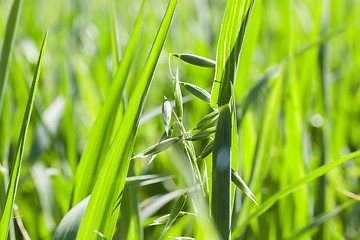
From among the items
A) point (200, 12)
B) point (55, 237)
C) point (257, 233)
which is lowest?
point (257, 233)

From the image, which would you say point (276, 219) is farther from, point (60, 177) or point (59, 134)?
point (59, 134)

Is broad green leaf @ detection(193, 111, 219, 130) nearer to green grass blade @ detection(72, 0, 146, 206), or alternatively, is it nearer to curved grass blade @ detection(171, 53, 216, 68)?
curved grass blade @ detection(171, 53, 216, 68)

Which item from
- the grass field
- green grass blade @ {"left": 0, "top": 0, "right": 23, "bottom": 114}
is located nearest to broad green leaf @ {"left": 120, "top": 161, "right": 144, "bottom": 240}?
the grass field

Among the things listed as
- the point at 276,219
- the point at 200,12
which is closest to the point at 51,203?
the point at 276,219

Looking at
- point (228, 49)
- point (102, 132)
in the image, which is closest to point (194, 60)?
point (228, 49)

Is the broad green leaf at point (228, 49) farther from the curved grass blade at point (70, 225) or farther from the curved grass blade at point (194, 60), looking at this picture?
the curved grass blade at point (70, 225)

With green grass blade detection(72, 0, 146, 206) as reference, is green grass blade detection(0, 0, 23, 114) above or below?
above

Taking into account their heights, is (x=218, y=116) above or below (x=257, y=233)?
above
